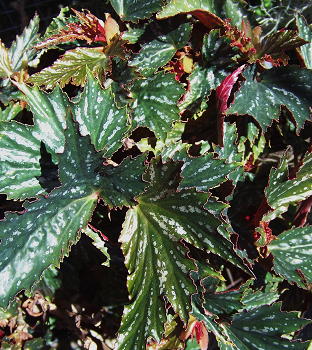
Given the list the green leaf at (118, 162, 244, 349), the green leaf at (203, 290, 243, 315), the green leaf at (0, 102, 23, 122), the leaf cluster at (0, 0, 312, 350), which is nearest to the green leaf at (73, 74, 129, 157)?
the leaf cluster at (0, 0, 312, 350)

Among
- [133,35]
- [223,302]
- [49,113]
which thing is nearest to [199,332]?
[223,302]

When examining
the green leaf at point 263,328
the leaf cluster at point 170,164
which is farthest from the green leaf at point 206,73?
the green leaf at point 263,328

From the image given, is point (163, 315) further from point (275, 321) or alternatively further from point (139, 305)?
point (275, 321)

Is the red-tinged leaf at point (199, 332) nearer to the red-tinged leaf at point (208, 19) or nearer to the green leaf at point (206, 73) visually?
the green leaf at point (206, 73)

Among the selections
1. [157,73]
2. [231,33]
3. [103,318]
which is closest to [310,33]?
[231,33]

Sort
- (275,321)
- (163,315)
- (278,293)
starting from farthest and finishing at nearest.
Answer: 1. (278,293)
2. (275,321)
3. (163,315)

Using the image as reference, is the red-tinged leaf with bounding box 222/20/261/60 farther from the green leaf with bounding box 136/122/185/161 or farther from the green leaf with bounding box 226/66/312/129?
the green leaf with bounding box 136/122/185/161

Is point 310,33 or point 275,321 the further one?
point 310,33
